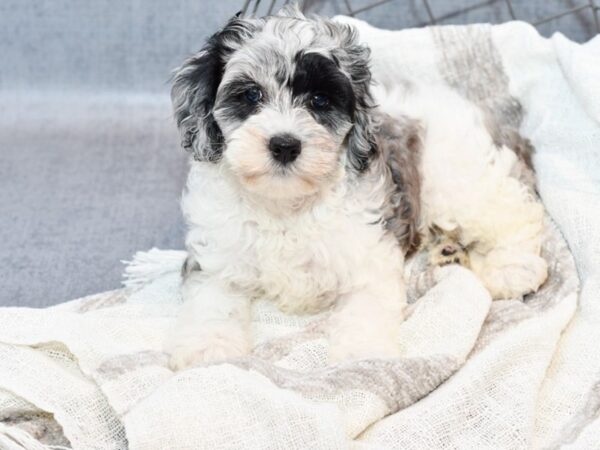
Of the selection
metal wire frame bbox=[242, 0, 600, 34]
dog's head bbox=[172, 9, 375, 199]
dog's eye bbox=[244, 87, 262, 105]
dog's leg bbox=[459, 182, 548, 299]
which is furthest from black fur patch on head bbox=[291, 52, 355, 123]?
metal wire frame bbox=[242, 0, 600, 34]

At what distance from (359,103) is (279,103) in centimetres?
29

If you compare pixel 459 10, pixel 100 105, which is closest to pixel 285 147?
pixel 459 10

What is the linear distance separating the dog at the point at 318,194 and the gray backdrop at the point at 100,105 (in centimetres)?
99

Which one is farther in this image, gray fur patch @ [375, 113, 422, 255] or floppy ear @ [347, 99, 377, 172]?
gray fur patch @ [375, 113, 422, 255]

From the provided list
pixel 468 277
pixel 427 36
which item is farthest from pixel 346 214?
pixel 427 36

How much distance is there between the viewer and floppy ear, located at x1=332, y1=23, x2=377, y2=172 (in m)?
3.02

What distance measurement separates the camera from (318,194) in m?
3.08

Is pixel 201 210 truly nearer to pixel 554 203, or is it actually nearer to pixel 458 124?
pixel 458 124

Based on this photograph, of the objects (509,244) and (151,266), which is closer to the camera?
(509,244)

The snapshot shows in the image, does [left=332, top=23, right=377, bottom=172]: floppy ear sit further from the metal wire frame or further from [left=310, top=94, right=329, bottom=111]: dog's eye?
the metal wire frame

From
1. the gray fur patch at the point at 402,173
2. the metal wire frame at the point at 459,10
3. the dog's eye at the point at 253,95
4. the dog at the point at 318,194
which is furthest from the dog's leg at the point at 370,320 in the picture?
the metal wire frame at the point at 459,10

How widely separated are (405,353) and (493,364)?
1.16 ft

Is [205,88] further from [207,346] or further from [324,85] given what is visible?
[207,346]

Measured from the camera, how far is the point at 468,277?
10.6ft
